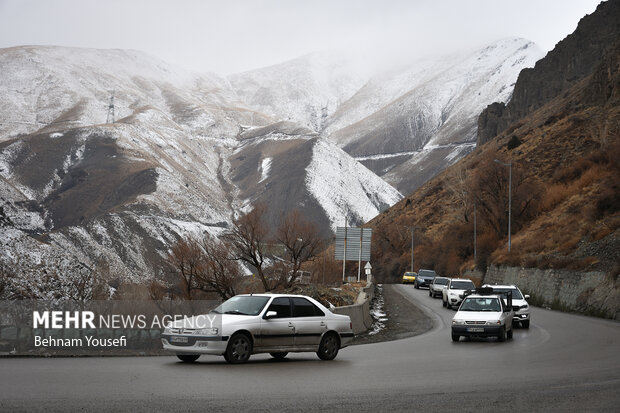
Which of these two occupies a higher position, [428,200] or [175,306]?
[428,200]

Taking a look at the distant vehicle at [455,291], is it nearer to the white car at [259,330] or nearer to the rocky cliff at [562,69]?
the white car at [259,330]

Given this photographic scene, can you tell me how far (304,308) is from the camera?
16125 millimetres

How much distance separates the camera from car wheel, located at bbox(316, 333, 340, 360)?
16297 millimetres


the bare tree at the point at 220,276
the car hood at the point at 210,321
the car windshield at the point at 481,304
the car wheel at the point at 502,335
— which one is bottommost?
the bare tree at the point at 220,276

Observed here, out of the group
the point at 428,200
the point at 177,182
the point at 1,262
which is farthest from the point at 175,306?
the point at 177,182

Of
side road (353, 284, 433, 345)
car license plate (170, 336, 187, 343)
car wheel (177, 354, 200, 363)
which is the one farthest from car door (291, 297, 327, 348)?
side road (353, 284, 433, 345)

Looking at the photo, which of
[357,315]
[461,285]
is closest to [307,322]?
[357,315]

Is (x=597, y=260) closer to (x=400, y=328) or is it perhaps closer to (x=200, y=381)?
(x=400, y=328)

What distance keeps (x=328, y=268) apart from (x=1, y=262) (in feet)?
213

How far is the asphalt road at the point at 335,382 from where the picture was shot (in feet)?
32.0

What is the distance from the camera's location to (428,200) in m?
121

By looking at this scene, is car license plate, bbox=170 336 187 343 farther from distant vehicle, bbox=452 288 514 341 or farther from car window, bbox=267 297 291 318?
distant vehicle, bbox=452 288 514 341

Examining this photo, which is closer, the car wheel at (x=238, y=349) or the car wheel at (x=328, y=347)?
the car wheel at (x=238, y=349)

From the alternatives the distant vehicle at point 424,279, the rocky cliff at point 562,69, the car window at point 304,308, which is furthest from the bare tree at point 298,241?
the rocky cliff at point 562,69
